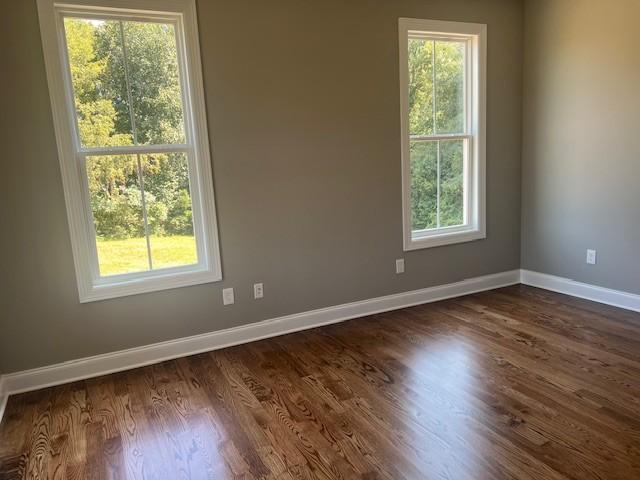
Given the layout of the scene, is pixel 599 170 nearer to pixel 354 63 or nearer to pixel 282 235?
pixel 354 63

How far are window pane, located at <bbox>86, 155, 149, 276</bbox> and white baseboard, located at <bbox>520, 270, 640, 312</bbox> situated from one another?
352 cm

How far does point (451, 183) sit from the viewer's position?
4.16 metres

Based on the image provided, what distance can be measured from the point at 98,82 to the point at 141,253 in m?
1.12

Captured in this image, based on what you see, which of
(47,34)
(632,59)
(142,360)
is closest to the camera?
(47,34)

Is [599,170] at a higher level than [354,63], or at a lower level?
lower

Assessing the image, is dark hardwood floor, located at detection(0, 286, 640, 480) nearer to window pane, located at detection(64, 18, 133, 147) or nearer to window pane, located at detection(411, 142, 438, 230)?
window pane, located at detection(411, 142, 438, 230)

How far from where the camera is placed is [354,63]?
139 inches

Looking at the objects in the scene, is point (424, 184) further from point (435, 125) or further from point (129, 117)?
point (129, 117)

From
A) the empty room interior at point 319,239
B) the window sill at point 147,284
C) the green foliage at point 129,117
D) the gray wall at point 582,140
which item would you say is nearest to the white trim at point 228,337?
the empty room interior at point 319,239

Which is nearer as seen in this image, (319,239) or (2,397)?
(2,397)

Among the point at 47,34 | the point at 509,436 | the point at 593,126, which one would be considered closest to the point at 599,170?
the point at 593,126

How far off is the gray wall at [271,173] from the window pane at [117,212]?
211 millimetres

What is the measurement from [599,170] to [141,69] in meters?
3.55

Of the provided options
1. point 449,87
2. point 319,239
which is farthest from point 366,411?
point 449,87
